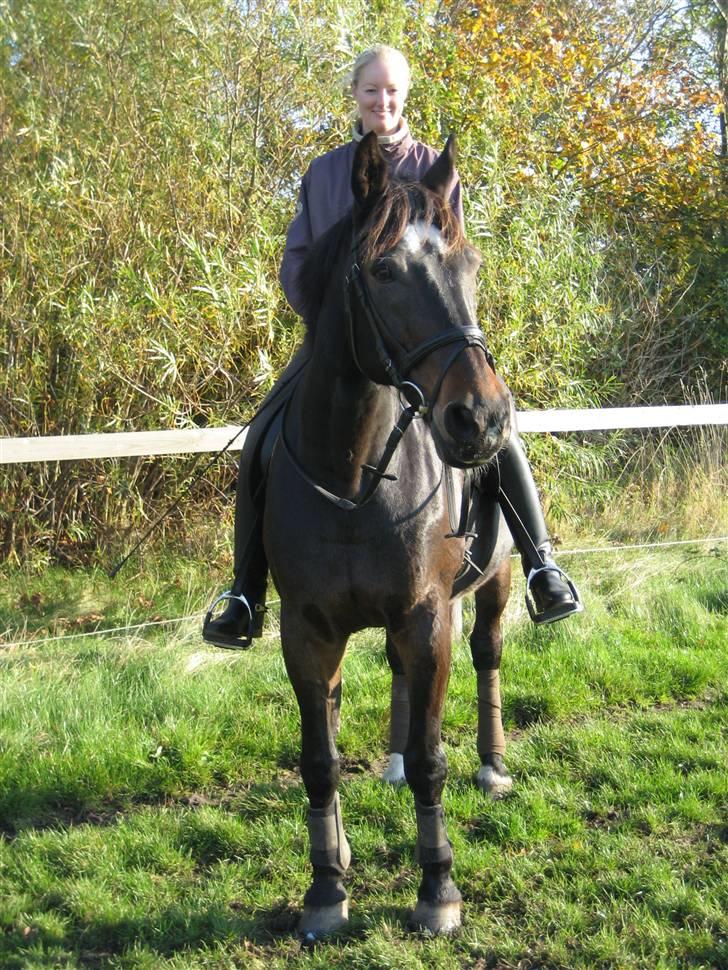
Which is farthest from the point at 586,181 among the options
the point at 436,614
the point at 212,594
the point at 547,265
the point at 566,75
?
the point at 436,614

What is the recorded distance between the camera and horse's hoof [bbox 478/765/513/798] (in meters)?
4.09

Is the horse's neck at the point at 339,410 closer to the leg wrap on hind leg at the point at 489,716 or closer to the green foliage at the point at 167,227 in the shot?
the leg wrap on hind leg at the point at 489,716

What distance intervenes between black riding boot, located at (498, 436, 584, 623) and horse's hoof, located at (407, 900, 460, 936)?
1.33m

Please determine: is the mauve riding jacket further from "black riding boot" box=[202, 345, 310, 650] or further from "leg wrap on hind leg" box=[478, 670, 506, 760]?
"leg wrap on hind leg" box=[478, 670, 506, 760]

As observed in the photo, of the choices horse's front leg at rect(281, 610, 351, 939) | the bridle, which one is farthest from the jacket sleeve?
horse's front leg at rect(281, 610, 351, 939)

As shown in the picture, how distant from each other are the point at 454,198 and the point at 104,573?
5.27 m

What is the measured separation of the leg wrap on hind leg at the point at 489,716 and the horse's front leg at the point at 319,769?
1.11 meters

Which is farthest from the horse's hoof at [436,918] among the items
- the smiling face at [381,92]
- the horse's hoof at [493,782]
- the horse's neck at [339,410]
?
the smiling face at [381,92]

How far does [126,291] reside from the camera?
23.6ft

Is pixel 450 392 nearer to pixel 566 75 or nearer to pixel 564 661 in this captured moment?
pixel 564 661

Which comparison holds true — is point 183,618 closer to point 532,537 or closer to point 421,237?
point 532,537

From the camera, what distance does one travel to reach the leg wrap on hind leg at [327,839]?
10.7ft

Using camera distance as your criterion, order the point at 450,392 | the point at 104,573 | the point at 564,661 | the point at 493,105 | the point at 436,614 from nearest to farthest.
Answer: the point at 450,392
the point at 436,614
the point at 564,661
the point at 104,573
the point at 493,105

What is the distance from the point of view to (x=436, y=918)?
308cm
